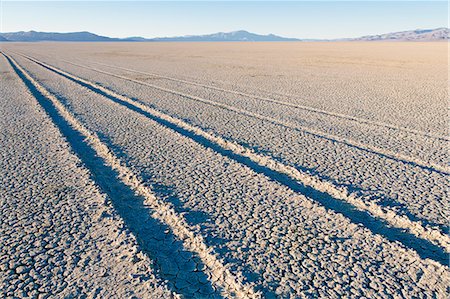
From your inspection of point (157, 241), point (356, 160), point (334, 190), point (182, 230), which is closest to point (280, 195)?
point (334, 190)

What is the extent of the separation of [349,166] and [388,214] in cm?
121

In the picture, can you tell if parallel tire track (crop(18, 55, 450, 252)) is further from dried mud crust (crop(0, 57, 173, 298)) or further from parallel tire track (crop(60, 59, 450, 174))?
dried mud crust (crop(0, 57, 173, 298))

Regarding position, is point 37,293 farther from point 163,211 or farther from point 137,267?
point 163,211

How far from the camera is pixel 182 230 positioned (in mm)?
3080

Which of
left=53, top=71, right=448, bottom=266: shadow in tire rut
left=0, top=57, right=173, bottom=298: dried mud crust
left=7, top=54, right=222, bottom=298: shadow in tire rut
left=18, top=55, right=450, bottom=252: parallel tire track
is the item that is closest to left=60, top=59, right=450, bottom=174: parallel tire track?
left=18, top=55, right=450, bottom=252: parallel tire track

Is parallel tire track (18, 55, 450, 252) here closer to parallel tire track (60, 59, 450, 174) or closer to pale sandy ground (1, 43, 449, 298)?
pale sandy ground (1, 43, 449, 298)

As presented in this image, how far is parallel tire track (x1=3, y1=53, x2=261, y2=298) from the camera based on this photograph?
2.41 meters

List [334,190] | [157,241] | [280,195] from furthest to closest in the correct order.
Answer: [334,190] < [280,195] < [157,241]

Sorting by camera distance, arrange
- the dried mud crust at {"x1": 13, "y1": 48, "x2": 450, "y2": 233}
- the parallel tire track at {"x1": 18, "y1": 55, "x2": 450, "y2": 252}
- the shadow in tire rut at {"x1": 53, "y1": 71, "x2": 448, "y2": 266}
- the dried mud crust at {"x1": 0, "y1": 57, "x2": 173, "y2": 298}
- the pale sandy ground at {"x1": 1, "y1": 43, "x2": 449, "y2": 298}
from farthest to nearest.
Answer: the dried mud crust at {"x1": 13, "y1": 48, "x2": 450, "y2": 233} → the parallel tire track at {"x1": 18, "y1": 55, "x2": 450, "y2": 252} → the shadow in tire rut at {"x1": 53, "y1": 71, "x2": 448, "y2": 266} → the pale sandy ground at {"x1": 1, "y1": 43, "x2": 449, "y2": 298} → the dried mud crust at {"x1": 0, "y1": 57, "x2": 173, "y2": 298}

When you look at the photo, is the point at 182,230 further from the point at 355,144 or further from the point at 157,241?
the point at 355,144

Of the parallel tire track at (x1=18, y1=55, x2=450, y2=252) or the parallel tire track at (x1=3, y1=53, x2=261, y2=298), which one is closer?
the parallel tire track at (x1=3, y1=53, x2=261, y2=298)

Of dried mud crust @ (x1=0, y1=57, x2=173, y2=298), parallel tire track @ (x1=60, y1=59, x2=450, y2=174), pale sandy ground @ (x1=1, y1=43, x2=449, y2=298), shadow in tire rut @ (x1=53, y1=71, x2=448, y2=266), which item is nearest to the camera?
dried mud crust @ (x1=0, y1=57, x2=173, y2=298)

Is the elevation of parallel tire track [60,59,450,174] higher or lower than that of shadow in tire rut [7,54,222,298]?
higher

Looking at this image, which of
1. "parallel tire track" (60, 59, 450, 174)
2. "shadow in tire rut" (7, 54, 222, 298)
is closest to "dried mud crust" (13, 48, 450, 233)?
"parallel tire track" (60, 59, 450, 174)
